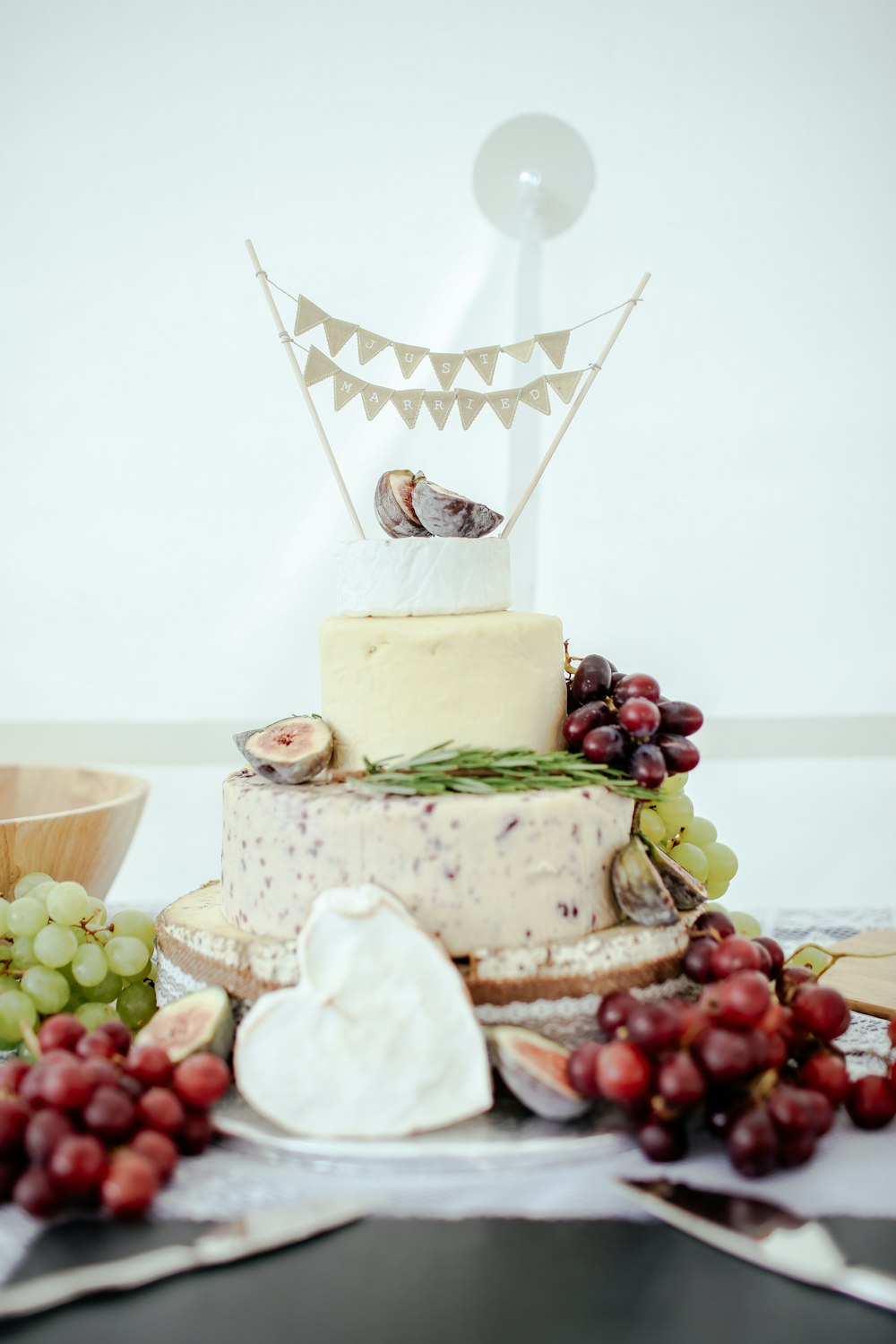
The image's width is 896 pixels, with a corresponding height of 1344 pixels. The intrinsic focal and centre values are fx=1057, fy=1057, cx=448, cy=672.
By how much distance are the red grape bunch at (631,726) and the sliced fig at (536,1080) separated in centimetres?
40

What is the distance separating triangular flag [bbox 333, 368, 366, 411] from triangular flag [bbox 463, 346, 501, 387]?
0.17m

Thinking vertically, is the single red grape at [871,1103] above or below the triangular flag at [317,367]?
below

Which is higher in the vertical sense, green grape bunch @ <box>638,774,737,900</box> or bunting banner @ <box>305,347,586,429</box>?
bunting banner @ <box>305,347,586,429</box>

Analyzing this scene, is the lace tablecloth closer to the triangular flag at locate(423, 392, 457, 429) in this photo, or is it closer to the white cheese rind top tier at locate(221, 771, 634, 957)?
the white cheese rind top tier at locate(221, 771, 634, 957)

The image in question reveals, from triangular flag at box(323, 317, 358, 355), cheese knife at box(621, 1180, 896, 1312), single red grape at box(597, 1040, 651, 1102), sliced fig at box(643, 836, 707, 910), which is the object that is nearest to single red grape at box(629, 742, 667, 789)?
sliced fig at box(643, 836, 707, 910)

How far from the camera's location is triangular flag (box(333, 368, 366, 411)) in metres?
1.58

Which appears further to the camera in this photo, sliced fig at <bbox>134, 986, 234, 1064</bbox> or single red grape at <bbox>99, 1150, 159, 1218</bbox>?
sliced fig at <bbox>134, 986, 234, 1064</bbox>

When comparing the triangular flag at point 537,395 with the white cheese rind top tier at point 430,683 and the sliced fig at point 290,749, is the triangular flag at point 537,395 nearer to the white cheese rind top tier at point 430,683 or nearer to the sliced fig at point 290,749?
the white cheese rind top tier at point 430,683

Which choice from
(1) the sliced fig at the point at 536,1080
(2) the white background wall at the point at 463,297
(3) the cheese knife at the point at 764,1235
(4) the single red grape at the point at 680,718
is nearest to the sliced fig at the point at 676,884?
(4) the single red grape at the point at 680,718

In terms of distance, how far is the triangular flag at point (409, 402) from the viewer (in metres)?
1.58

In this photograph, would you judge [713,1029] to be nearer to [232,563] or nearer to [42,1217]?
[42,1217]

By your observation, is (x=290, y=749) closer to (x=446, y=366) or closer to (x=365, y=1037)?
(x=365, y=1037)

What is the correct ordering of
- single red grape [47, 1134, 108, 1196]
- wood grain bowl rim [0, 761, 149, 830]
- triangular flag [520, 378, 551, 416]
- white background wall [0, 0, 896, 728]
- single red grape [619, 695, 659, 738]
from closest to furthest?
single red grape [47, 1134, 108, 1196] < single red grape [619, 695, 659, 738] < triangular flag [520, 378, 551, 416] < wood grain bowl rim [0, 761, 149, 830] < white background wall [0, 0, 896, 728]

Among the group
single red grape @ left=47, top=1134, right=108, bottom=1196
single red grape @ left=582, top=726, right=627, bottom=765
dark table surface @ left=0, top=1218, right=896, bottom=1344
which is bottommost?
dark table surface @ left=0, top=1218, right=896, bottom=1344
